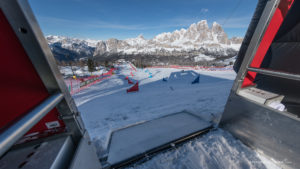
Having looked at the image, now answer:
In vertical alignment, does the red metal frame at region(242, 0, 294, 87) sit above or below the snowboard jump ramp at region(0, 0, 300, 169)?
above

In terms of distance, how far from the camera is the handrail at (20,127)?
0.39 metres

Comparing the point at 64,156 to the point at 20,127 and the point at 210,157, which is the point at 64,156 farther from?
the point at 210,157

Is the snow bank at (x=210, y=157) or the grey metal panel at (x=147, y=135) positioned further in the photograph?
the grey metal panel at (x=147, y=135)

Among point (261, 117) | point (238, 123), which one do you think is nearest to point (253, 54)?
point (261, 117)

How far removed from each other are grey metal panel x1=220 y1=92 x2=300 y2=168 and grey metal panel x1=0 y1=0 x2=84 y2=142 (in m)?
2.41

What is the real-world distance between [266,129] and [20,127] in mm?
→ 2524

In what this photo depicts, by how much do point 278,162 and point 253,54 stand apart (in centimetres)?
155

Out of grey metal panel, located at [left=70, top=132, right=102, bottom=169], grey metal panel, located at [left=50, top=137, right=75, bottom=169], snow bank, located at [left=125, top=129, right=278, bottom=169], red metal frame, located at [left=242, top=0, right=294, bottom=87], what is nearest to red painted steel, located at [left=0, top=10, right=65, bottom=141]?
grey metal panel, located at [left=50, top=137, right=75, bottom=169]

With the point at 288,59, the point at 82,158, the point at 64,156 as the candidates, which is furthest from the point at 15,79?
the point at 288,59

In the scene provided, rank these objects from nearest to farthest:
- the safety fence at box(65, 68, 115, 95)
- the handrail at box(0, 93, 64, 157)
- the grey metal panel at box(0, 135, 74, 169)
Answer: the handrail at box(0, 93, 64, 157) → the grey metal panel at box(0, 135, 74, 169) → the safety fence at box(65, 68, 115, 95)

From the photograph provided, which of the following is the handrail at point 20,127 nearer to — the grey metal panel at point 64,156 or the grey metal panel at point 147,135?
the grey metal panel at point 64,156

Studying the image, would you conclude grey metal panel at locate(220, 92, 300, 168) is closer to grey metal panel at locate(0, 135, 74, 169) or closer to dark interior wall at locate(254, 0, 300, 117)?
dark interior wall at locate(254, 0, 300, 117)

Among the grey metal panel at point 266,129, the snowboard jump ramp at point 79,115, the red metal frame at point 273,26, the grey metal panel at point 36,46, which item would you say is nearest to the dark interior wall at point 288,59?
the snowboard jump ramp at point 79,115

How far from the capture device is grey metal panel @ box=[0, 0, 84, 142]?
2.03ft
